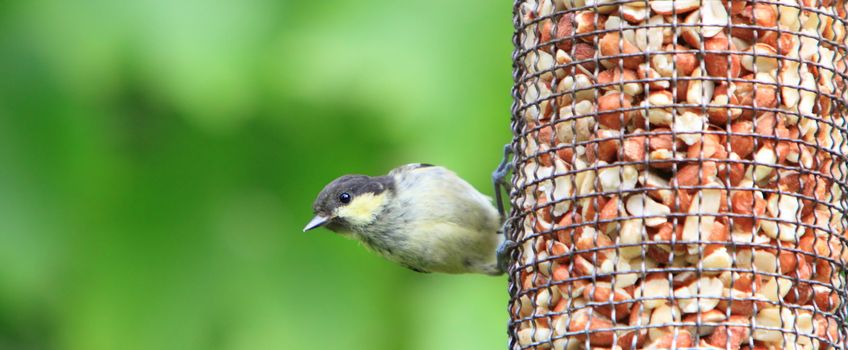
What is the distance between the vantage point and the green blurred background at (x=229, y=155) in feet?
19.3

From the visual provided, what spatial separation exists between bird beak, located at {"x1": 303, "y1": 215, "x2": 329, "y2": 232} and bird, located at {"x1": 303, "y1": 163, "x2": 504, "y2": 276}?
0.9 inches

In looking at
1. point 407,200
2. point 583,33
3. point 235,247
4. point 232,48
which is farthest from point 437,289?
point 583,33

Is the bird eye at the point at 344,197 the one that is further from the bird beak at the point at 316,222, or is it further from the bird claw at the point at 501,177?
the bird claw at the point at 501,177

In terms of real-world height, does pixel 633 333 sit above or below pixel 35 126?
below

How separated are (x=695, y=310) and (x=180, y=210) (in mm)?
2888

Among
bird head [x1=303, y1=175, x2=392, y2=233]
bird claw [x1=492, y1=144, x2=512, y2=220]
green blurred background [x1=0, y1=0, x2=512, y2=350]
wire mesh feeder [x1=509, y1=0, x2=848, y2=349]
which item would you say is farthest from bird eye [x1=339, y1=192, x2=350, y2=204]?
wire mesh feeder [x1=509, y1=0, x2=848, y2=349]

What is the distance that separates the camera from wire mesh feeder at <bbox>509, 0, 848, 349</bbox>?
4312 mm

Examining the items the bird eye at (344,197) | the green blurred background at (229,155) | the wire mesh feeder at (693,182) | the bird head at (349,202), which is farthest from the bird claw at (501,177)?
the wire mesh feeder at (693,182)

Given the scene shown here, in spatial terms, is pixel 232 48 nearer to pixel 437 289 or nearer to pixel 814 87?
pixel 437 289

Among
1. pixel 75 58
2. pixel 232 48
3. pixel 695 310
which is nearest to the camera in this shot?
pixel 695 310

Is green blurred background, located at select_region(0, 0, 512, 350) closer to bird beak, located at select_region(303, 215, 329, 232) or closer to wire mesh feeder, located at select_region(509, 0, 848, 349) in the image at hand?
bird beak, located at select_region(303, 215, 329, 232)

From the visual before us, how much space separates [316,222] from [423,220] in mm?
571

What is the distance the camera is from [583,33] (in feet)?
14.9

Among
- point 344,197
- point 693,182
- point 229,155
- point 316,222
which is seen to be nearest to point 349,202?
Result: point 344,197
